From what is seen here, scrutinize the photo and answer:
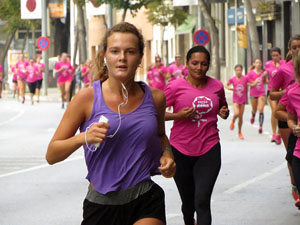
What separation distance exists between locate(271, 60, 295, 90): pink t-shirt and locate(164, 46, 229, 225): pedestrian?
1430mm

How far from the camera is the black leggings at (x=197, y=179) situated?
25.3 ft

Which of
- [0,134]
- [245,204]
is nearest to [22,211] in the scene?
[245,204]

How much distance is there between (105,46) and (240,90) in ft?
53.7

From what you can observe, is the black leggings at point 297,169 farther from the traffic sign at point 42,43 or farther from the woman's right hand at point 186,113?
the traffic sign at point 42,43

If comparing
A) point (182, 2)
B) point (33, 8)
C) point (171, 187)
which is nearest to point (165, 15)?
point (33, 8)

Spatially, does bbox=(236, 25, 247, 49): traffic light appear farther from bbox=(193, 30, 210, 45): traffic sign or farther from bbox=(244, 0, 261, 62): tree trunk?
bbox=(244, 0, 261, 62): tree trunk

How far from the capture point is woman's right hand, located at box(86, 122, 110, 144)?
4.71m

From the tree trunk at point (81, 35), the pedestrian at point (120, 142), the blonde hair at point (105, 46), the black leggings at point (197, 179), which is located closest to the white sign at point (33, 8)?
the tree trunk at point (81, 35)

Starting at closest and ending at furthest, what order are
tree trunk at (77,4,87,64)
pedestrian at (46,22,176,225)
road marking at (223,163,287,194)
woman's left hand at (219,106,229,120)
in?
pedestrian at (46,22,176,225) → woman's left hand at (219,106,229,120) → road marking at (223,163,287,194) → tree trunk at (77,4,87,64)

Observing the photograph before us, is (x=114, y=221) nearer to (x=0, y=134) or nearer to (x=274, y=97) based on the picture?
(x=274, y=97)

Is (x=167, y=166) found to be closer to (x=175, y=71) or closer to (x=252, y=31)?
(x=175, y=71)

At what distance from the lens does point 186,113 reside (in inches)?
322

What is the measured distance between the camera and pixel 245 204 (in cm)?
1067

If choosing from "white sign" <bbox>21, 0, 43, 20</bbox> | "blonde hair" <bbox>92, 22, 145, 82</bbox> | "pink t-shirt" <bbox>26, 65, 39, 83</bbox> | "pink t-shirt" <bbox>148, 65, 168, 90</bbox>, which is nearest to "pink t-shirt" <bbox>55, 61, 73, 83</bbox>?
"pink t-shirt" <bbox>26, 65, 39, 83</bbox>
